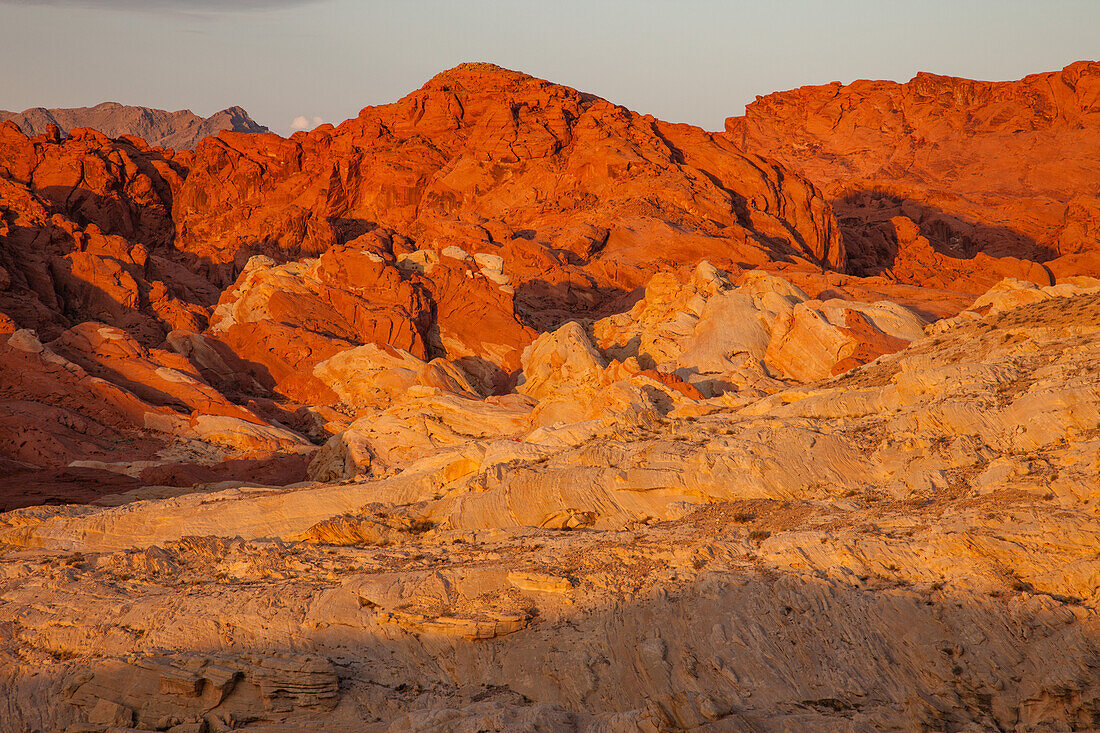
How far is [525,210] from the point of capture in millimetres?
60688

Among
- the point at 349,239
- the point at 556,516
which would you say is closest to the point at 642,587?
the point at 556,516

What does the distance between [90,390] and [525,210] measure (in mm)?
36703

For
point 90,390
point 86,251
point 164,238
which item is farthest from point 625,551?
point 164,238

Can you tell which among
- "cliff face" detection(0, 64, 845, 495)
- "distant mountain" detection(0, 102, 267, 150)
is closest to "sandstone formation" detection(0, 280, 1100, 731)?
"cliff face" detection(0, 64, 845, 495)

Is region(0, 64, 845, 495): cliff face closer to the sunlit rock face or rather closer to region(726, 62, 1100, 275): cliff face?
the sunlit rock face

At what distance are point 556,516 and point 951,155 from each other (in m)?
89.4

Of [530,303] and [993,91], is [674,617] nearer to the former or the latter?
[530,303]

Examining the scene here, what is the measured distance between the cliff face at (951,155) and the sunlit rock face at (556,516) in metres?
27.0

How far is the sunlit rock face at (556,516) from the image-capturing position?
26.3ft

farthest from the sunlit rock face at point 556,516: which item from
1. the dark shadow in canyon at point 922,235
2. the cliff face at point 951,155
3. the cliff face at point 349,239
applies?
the cliff face at point 951,155

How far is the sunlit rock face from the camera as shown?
315 inches

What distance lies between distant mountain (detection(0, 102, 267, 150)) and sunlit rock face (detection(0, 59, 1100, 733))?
143m

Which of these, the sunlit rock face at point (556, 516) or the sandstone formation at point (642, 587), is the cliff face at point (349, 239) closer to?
the sunlit rock face at point (556, 516)

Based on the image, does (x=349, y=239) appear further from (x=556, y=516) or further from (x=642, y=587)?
(x=642, y=587)
